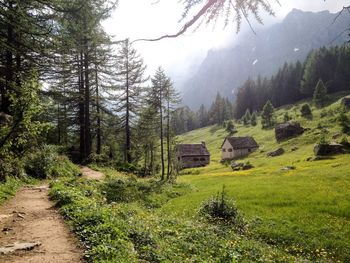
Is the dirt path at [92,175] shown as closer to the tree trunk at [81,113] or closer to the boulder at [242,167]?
the tree trunk at [81,113]

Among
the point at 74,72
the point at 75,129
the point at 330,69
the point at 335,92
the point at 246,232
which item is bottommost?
the point at 246,232

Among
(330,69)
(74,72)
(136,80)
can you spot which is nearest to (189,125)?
(330,69)

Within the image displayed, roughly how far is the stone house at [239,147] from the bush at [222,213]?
65.4 meters

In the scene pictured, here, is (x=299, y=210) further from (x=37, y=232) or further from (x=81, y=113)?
(x=81, y=113)

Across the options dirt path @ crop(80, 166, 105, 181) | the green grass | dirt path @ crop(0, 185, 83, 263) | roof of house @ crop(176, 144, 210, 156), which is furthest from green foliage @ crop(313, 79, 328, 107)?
dirt path @ crop(0, 185, 83, 263)

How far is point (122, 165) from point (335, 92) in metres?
98.2

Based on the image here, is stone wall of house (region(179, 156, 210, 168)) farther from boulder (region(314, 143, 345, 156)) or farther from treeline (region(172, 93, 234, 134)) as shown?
treeline (region(172, 93, 234, 134))

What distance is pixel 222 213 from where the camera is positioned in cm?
1747

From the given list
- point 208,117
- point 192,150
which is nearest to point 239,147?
point 192,150

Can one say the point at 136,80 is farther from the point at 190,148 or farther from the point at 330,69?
the point at 330,69

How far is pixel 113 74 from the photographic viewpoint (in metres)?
39.2

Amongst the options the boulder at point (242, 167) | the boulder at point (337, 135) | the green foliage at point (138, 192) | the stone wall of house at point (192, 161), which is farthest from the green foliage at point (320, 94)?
the green foliage at point (138, 192)

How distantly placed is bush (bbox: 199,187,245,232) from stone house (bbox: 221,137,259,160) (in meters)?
65.4

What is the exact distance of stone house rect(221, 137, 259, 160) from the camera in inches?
3258
